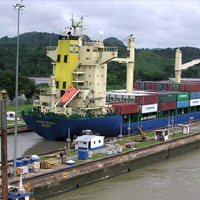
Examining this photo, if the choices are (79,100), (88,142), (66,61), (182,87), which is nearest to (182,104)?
(182,87)

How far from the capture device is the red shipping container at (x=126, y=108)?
43491mm

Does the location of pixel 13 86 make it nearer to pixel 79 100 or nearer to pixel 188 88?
pixel 188 88

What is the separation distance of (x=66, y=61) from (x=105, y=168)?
1586 cm

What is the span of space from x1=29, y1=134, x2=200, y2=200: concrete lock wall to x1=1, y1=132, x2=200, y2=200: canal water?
42cm

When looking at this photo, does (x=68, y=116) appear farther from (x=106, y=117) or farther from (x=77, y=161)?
(x=77, y=161)

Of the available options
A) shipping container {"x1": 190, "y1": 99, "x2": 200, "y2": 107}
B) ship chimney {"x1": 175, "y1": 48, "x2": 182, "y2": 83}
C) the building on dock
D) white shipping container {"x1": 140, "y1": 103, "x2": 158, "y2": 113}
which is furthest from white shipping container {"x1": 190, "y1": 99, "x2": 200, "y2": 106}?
the building on dock

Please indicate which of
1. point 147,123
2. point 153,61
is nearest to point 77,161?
point 147,123

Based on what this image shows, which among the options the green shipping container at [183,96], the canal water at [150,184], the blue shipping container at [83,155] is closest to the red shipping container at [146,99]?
the green shipping container at [183,96]

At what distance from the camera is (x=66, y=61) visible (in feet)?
138

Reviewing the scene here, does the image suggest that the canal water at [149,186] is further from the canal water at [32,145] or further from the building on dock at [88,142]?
the canal water at [32,145]

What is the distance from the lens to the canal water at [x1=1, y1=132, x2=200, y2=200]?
86.0ft

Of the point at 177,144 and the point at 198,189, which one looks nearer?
the point at 198,189

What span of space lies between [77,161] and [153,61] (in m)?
160

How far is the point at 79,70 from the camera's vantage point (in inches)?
1678
